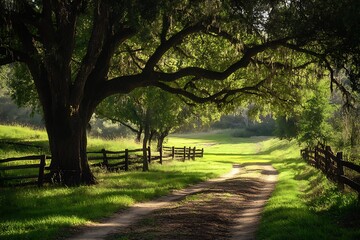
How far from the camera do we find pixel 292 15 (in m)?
15.0

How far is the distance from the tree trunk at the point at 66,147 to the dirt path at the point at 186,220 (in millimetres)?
4282

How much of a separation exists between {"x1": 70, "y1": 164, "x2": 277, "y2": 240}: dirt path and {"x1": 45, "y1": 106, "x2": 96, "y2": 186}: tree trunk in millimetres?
4282

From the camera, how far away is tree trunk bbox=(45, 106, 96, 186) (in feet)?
59.3

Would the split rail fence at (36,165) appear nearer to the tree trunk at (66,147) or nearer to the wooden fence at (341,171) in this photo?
the tree trunk at (66,147)

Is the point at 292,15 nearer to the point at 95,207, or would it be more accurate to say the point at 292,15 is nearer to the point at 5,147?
the point at 95,207

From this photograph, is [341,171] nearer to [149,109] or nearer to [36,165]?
[36,165]

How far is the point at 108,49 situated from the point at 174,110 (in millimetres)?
16877

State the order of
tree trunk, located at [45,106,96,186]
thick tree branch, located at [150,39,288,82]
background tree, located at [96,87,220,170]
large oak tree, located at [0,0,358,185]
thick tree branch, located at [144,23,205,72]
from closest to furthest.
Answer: large oak tree, located at [0,0,358,185]
thick tree branch, located at [144,23,205,72]
tree trunk, located at [45,106,96,186]
thick tree branch, located at [150,39,288,82]
background tree, located at [96,87,220,170]

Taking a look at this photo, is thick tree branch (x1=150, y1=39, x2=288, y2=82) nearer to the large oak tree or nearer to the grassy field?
the large oak tree

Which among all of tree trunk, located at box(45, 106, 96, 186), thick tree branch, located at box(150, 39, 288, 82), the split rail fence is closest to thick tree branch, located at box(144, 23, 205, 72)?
thick tree branch, located at box(150, 39, 288, 82)

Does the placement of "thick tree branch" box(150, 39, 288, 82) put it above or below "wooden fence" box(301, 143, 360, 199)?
above

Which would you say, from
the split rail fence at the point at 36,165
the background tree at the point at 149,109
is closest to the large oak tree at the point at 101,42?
the split rail fence at the point at 36,165

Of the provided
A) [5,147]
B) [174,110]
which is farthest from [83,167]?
[174,110]

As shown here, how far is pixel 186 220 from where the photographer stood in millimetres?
12008
